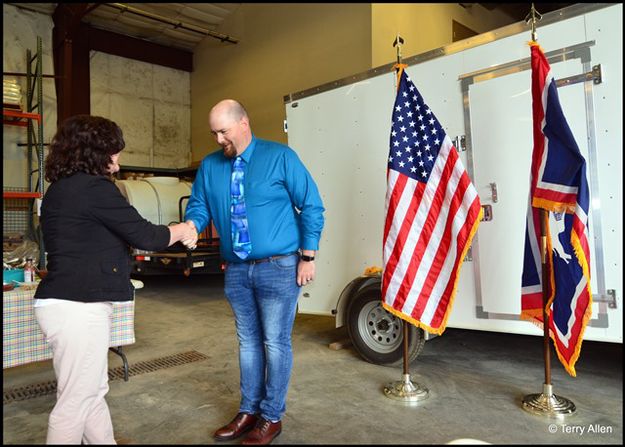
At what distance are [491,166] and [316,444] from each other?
7.92 ft

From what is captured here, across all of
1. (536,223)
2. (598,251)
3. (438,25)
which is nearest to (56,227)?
(536,223)

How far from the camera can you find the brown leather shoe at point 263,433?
→ 8.54ft

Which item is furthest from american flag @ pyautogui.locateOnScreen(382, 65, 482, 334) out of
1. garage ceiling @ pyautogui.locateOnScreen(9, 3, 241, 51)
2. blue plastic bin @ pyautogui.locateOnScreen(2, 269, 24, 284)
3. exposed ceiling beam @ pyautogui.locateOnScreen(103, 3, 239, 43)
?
garage ceiling @ pyautogui.locateOnScreen(9, 3, 241, 51)

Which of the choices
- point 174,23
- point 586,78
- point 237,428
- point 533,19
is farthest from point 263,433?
point 174,23

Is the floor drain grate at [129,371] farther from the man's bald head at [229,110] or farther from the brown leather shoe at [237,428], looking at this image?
the man's bald head at [229,110]

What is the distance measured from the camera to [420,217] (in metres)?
3.41

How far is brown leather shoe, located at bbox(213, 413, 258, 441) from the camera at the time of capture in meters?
2.71

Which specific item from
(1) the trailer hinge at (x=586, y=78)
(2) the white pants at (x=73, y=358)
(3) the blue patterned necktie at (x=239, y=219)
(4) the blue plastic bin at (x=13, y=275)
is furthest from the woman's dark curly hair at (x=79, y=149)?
(1) the trailer hinge at (x=586, y=78)

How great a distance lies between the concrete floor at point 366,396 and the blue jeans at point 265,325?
0.30 m

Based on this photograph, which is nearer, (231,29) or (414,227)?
(414,227)

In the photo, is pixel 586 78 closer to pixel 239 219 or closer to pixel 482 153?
pixel 482 153

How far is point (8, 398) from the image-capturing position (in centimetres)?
355

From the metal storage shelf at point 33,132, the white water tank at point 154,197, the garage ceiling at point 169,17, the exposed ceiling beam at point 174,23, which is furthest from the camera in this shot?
the garage ceiling at point 169,17

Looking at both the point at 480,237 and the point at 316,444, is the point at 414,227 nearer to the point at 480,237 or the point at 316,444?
the point at 480,237
